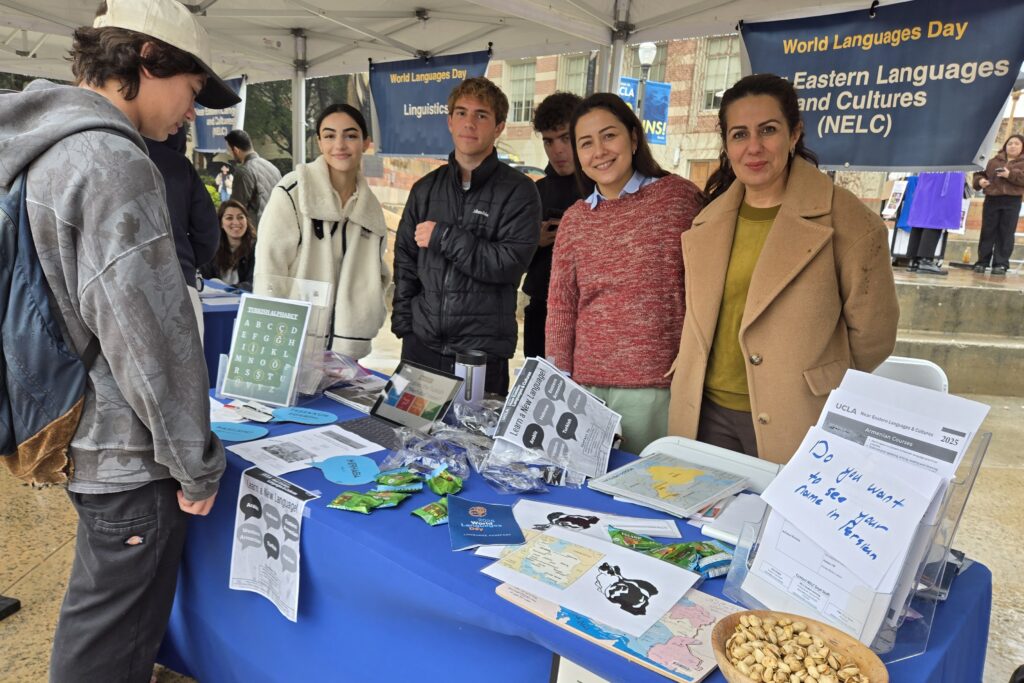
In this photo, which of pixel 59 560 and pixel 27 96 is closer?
pixel 27 96

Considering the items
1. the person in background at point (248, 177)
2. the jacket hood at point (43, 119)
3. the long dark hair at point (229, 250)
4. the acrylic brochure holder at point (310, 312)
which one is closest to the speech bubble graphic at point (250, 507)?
the acrylic brochure holder at point (310, 312)

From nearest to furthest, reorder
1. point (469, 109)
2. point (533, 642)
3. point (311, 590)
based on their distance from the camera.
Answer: point (533, 642)
point (311, 590)
point (469, 109)

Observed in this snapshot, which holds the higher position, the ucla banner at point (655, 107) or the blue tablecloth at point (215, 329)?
the ucla banner at point (655, 107)

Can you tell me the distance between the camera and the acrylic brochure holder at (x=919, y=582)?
2.93ft

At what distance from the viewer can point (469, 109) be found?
2330 mm

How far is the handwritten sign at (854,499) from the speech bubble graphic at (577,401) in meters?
0.67

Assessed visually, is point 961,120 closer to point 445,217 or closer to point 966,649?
point 445,217

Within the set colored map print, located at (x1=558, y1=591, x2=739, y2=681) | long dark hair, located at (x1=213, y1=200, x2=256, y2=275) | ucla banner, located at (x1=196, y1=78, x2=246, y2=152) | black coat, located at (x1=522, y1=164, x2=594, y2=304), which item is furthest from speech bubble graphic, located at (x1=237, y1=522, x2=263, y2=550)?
ucla banner, located at (x1=196, y1=78, x2=246, y2=152)

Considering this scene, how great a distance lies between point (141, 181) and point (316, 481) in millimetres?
689

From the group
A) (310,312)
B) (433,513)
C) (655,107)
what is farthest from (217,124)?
(433,513)

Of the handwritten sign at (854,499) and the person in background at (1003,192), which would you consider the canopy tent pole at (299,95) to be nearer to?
the handwritten sign at (854,499)

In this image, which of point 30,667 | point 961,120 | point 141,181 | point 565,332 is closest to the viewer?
point 141,181

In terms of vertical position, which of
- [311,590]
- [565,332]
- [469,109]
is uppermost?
[469,109]

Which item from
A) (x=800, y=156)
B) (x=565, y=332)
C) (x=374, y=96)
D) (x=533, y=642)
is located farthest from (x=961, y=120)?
(x=374, y=96)
